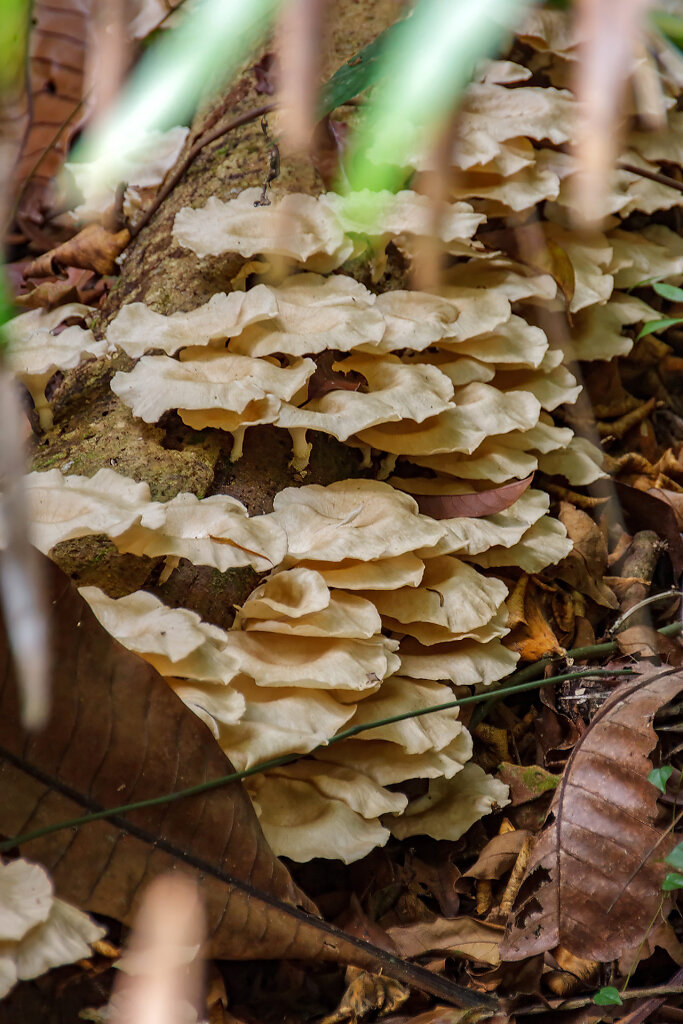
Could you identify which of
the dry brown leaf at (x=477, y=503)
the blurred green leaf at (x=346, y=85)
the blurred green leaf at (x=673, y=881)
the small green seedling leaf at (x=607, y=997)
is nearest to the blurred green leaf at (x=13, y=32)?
the blurred green leaf at (x=346, y=85)

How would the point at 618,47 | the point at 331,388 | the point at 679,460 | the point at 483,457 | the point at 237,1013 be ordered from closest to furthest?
the point at 618,47 → the point at 237,1013 → the point at 331,388 → the point at 483,457 → the point at 679,460

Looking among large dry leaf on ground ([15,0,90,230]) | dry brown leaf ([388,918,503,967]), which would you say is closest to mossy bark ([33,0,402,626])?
dry brown leaf ([388,918,503,967])

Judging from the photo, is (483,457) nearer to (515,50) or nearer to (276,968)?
(276,968)

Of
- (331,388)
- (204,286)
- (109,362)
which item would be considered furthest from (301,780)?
(204,286)

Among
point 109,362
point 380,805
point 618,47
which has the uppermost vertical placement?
point 618,47

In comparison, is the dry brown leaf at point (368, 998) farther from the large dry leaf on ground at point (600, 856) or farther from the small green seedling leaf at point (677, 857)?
the small green seedling leaf at point (677, 857)

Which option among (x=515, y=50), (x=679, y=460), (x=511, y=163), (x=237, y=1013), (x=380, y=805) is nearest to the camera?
(x=237, y=1013)

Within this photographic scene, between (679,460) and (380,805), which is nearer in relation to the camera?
(380,805)
